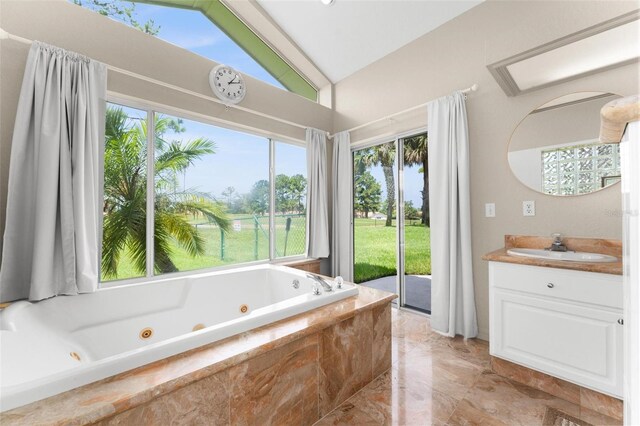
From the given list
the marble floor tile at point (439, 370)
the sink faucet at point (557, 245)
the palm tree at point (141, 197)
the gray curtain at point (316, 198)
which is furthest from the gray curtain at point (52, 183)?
the sink faucet at point (557, 245)

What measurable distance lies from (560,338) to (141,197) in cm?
317

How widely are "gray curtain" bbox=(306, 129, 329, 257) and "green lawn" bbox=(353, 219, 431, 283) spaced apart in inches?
18.1

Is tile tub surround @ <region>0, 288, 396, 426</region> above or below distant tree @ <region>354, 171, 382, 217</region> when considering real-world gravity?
below

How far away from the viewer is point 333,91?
12.4ft

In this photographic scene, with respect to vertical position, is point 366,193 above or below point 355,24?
below

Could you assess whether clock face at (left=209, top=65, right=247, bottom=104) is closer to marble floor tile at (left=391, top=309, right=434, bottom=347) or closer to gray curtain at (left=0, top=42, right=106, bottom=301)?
gray curtain at (left=0, top=42, right=106, bottom=301)

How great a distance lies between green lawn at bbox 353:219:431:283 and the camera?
290 cm

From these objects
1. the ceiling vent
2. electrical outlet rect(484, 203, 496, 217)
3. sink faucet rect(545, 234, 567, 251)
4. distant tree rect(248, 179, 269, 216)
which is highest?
the ceiling vent

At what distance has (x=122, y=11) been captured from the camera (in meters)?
2.29

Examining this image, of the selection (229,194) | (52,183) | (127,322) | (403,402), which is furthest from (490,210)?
(52,183)

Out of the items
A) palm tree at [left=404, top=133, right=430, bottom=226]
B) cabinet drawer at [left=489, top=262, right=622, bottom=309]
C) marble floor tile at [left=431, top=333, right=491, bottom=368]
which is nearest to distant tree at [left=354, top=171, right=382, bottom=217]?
palm tree at [left=404, top=133, right=430, bottom=226]

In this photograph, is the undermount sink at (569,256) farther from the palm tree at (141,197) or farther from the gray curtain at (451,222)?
the palm tree at (141,197)

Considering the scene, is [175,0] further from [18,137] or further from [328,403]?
Result: [328,403]

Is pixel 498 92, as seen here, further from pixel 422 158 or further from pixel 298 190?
pixel 298 190
